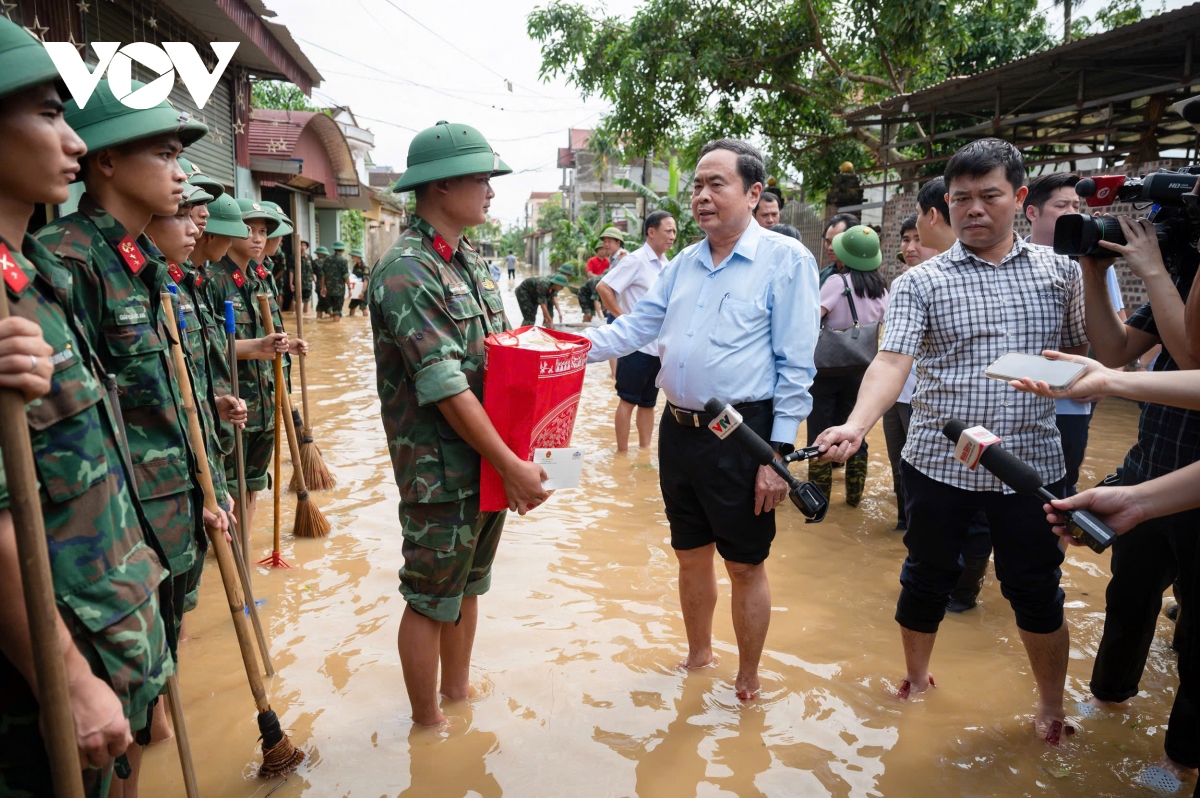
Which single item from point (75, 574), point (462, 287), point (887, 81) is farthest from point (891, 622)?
point (887, 81)

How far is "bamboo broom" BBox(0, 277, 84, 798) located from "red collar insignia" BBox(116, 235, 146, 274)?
89cm

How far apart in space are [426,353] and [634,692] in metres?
1.68

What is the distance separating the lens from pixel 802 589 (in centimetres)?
428

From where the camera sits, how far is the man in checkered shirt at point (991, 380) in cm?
279

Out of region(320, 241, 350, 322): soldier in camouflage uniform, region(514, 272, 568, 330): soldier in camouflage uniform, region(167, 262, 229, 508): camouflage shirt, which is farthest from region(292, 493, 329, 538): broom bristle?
region(320, 241, 350, 322): soldier in camouflage uniform

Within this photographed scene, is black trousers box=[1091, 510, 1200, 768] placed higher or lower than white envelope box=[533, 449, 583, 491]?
lower

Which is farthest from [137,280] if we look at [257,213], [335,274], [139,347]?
[335,274]

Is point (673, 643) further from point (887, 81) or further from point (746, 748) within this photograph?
point (887, 81)

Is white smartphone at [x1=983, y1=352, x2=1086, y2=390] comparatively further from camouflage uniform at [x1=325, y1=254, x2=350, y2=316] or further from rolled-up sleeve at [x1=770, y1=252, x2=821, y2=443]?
camouflage uniform at [x1=325, y1=254, x2=350, y2=316]

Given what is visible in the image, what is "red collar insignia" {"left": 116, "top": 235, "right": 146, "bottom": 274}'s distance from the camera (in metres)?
2.06

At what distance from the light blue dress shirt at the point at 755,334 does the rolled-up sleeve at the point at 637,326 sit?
0.33m

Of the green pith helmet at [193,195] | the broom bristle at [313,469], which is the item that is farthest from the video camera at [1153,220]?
the broom bristle at [313,469]

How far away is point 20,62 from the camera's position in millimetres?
1346

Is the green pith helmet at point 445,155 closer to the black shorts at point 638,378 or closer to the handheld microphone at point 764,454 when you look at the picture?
the handheld microphone at point 764,454
